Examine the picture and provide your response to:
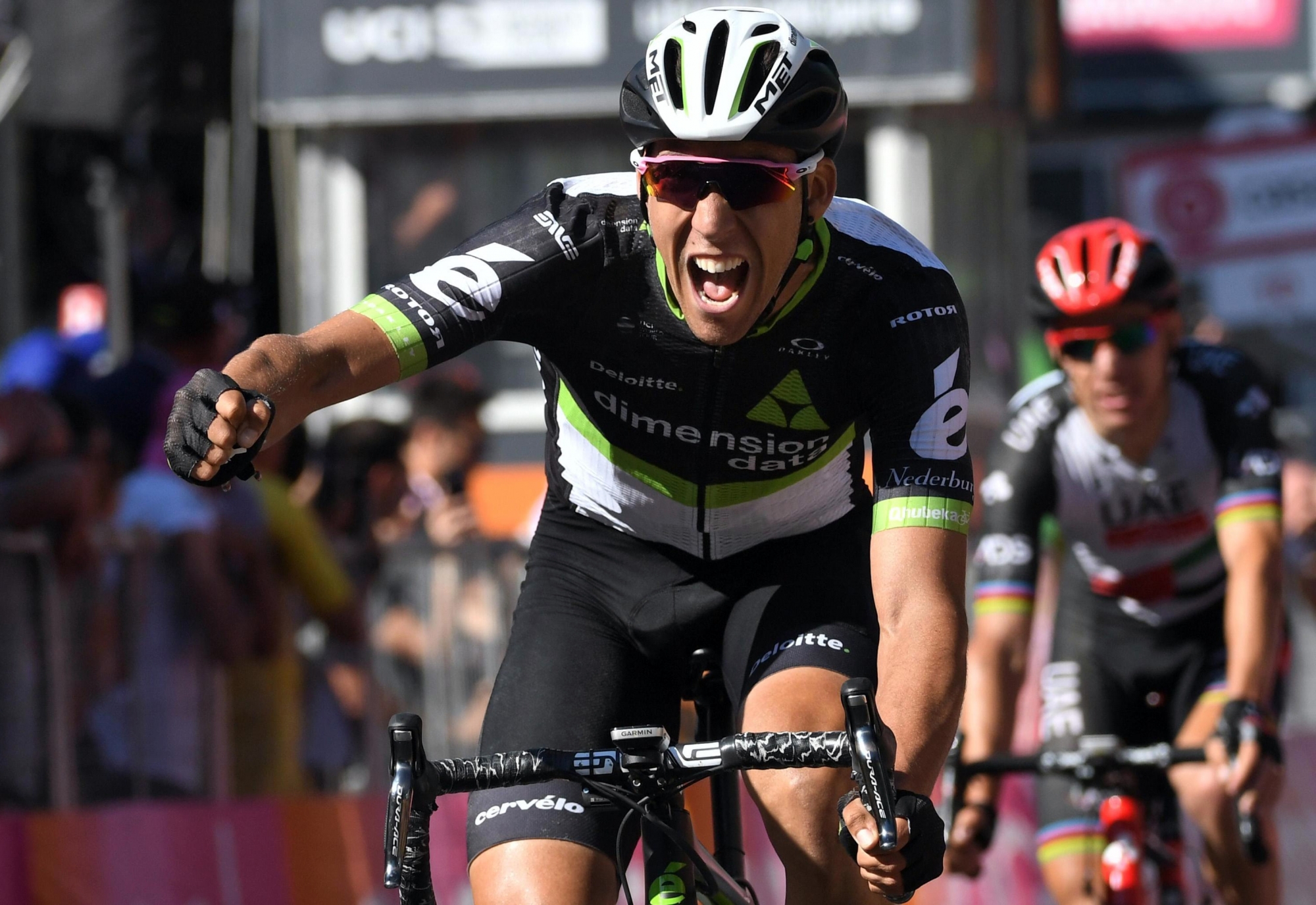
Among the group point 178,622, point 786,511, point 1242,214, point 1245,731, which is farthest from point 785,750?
point 1242,214

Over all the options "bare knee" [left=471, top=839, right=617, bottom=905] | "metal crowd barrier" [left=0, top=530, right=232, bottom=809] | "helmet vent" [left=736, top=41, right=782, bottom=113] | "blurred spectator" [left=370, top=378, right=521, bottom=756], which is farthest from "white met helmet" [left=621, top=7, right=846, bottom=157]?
"blurred spectator" [left=370, top=378, right=521, bottom=756]

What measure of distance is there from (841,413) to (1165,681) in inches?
122

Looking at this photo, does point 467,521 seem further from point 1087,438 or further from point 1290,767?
point 1290,767

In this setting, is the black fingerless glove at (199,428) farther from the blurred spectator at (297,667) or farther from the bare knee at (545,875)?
Result: the blurred spectator at (297,667)

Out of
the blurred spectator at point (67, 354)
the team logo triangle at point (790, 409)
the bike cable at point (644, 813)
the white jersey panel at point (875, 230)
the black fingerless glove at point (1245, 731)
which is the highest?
the white jersey panel at point (875, 230)

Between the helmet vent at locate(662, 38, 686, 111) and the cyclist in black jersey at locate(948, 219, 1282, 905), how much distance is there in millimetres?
2788

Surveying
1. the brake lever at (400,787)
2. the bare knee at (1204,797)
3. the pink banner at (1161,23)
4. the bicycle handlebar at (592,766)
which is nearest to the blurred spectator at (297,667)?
the bare knee at (1204,797)

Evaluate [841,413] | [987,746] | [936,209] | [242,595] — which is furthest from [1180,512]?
[936,209]

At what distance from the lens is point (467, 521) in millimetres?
8711

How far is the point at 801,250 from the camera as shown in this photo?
13.6ft

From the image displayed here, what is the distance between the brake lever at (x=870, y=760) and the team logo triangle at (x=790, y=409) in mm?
1024

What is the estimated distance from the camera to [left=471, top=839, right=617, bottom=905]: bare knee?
388 centimetres

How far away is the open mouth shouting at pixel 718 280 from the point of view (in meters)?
3.91

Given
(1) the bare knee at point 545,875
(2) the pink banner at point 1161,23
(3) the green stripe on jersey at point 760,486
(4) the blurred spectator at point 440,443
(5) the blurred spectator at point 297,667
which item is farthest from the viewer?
(2) the pink banner at point 1161,23
